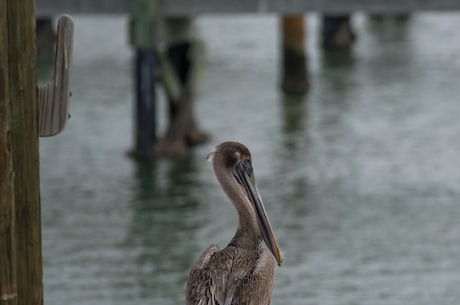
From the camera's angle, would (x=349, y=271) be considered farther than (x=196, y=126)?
No

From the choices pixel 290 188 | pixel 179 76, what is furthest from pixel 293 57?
pixel 290 188

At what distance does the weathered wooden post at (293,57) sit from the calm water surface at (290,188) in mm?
398

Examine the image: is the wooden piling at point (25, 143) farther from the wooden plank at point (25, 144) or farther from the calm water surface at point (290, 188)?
the calm water surface at point (290, 188)

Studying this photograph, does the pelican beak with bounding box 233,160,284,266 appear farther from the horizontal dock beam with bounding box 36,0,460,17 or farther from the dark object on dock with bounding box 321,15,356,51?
the dark object on dock with bounding box 321,15,356,51

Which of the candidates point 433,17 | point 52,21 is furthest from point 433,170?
point 433,17

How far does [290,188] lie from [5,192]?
1413cm

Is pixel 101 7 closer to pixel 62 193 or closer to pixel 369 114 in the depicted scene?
pixel 62 193

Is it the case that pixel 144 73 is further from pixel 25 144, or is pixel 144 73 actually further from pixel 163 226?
pixel 25 144

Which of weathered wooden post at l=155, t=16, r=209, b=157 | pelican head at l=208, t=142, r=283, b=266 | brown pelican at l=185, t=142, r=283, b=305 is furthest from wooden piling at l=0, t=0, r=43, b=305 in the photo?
weathered wooden post at l=155, t=16, r=209, b=157

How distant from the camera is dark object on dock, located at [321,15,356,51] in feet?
107

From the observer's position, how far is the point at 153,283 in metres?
15.6

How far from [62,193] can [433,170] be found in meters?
5.59

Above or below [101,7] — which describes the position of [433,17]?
below

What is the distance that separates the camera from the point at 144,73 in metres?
20.2
